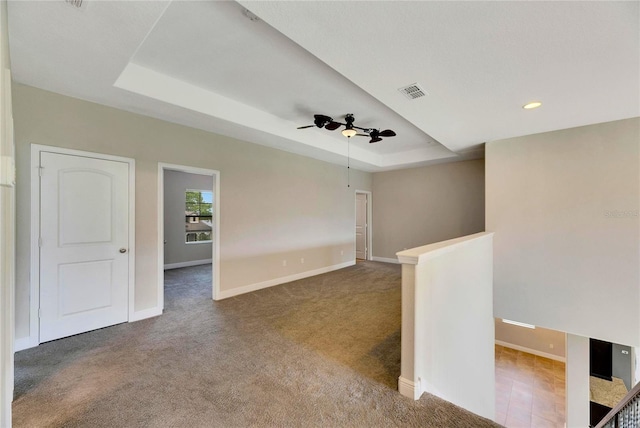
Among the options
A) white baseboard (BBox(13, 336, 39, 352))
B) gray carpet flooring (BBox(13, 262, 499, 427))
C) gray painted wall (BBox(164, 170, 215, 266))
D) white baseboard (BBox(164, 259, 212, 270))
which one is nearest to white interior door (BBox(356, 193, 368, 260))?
gray carpet flooring (BBox(13, 262, 499, 427))

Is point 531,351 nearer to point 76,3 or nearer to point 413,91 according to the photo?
point 413,91

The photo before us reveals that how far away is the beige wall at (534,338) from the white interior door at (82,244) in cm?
810

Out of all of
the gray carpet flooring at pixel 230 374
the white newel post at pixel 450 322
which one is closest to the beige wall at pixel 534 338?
the white newel post at pixel 450 322

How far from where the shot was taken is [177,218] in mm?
6875

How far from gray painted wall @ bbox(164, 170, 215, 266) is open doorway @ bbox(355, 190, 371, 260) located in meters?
4.70

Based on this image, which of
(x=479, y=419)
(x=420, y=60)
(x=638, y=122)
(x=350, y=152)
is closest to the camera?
(x=479, y=419)

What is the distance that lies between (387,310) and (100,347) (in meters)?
3.39

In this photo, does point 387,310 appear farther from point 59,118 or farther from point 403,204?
point 59,118

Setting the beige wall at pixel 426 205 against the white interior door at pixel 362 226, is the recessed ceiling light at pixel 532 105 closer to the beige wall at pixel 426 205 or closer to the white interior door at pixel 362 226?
the beige wall at pixel 426 205

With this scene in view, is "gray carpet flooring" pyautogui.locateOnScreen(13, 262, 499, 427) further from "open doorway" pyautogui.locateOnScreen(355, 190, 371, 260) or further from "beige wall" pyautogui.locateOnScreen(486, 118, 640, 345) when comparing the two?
"open doorway" pyautogui.locateOnScreen(355, 190, 371, 260)

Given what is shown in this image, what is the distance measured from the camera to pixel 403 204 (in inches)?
278

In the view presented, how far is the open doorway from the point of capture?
763cm

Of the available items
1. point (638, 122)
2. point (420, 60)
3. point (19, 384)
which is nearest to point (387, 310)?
point (420, 60)

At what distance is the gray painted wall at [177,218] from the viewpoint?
261 inches
